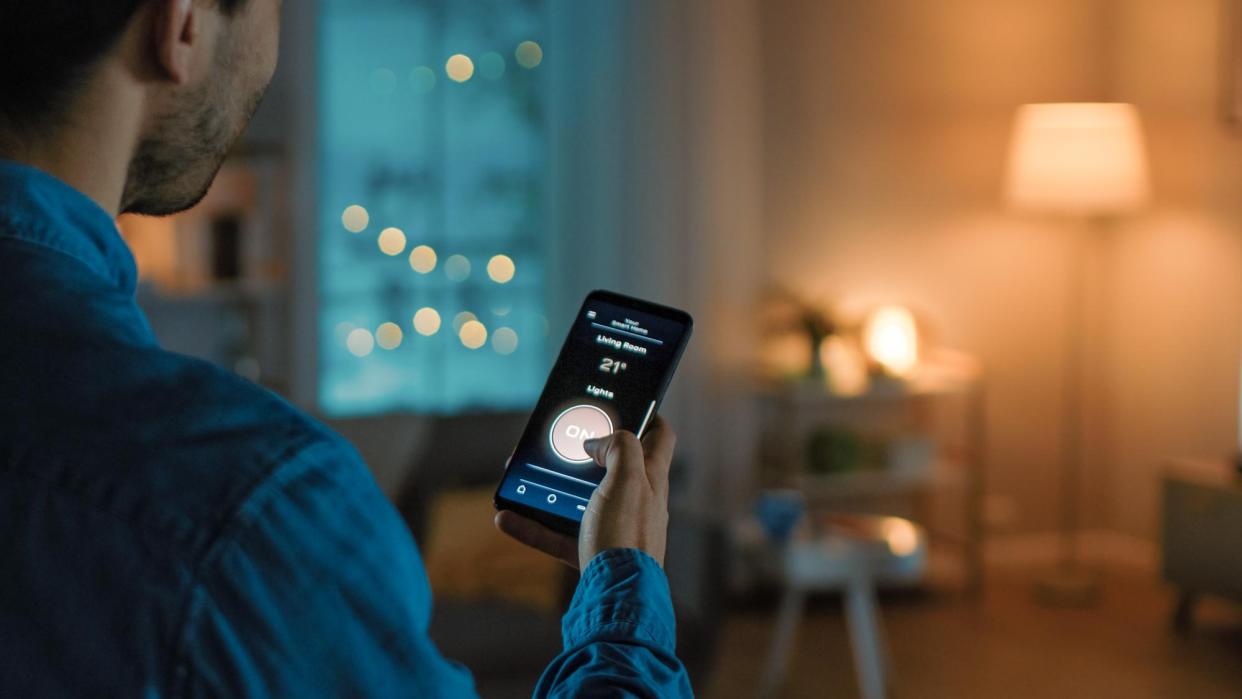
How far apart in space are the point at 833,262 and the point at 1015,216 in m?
0.72

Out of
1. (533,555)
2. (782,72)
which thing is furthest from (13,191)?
(782,72)

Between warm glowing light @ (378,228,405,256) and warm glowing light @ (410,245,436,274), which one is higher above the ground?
warm glowing light @ (378,228,405,256)

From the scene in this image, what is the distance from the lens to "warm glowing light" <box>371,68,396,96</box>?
403 centimetres

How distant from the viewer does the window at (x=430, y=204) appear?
402 centimetres

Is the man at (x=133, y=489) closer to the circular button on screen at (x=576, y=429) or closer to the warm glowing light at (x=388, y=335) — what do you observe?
the circular button on screen at (x=576, y=429)

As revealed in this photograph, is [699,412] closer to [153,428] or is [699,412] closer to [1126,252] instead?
[1126,252]

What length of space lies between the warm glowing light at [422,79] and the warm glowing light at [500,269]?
0.56m

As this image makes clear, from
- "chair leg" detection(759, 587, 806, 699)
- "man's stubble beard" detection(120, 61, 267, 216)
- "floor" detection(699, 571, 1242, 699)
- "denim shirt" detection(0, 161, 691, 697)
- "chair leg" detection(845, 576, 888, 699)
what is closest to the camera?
"denim shirt" detection(0, 161, 691, 697)

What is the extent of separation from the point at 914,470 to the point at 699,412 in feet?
2.25

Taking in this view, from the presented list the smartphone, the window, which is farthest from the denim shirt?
the window

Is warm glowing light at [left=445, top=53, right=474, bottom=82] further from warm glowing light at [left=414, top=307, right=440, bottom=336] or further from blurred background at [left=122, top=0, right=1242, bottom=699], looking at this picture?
warm glowing light at [left=414, top=307, right=440, bottom=336]

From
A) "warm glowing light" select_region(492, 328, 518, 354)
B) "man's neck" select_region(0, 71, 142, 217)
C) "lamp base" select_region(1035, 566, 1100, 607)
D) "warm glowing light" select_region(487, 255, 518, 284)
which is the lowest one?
"lamp base" select_region(1035, 566, 1100, 607)

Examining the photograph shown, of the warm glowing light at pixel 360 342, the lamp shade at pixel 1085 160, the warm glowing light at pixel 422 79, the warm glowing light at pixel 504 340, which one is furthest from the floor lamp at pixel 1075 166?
the warm glowing light at pixel 360 342

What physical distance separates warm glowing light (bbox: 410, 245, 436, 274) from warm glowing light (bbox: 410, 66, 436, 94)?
49cm
